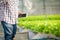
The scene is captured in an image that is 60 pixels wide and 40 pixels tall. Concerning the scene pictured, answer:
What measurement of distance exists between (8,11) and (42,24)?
133 cm

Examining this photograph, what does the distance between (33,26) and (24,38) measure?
0.34m

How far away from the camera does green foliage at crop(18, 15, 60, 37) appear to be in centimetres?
321

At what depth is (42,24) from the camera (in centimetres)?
330

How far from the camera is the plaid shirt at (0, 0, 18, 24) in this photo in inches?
80.4

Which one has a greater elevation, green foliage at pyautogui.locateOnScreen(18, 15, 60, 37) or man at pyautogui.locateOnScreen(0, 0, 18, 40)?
man at pyautogui.locateOnScreen(0, 0, 18, 40)

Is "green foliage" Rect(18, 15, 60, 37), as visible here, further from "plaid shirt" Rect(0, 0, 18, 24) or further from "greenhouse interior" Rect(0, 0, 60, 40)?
"plaid shirt" Rect(0, 0, 18, 24)

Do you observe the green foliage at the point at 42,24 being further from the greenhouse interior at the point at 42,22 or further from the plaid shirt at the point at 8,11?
the plaid shirt at the point at 8,11

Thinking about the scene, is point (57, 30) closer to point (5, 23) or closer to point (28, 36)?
point (28, 36)

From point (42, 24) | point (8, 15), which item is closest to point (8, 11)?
point (8, 15)

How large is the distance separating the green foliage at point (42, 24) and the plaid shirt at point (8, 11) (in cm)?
113

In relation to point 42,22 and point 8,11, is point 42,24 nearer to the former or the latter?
point 42,22

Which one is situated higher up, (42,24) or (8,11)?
(8,11)

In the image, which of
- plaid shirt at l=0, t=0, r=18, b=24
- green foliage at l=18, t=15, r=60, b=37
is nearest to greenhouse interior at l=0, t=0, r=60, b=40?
green foliage at l=18, t=15, r=60, b=37

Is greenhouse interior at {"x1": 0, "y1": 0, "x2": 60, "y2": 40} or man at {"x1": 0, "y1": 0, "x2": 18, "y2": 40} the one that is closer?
man at {"x1": 0, "y1": 0, "x2": 18, "y2": 40}
